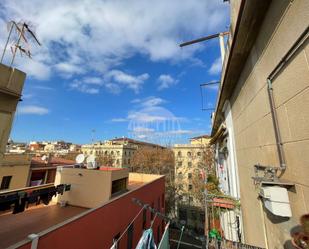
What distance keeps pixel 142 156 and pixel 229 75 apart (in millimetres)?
27164

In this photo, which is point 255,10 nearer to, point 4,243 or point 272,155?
point 272,155

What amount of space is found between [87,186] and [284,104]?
347 inches

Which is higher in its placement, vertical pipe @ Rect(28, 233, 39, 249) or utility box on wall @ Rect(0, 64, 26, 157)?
utility box on wall @ Rect(0, 64, 26, 157)

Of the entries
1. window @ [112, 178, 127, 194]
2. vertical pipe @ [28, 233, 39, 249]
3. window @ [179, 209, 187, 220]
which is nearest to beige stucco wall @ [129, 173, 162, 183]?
window @ [112, 178, 127, 194]

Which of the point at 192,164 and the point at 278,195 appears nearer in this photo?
the point at 278,195

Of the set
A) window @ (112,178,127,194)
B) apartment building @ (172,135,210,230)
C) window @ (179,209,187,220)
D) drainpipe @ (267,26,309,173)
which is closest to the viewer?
drainpipe @ (267,26,309,173)

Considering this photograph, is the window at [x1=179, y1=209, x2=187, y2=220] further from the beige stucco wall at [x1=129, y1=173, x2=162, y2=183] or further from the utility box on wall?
the utility box on wall

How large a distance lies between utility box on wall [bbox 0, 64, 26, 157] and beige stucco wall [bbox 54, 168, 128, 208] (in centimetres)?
582

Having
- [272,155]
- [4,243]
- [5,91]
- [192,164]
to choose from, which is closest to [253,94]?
[272,155]

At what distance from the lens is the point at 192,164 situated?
31375mm

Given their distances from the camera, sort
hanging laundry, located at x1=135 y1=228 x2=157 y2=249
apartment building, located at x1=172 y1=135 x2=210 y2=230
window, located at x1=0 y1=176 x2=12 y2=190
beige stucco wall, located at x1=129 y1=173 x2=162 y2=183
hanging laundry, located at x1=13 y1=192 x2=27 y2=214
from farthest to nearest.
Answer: apartment building, located at x1=172 y1=135 x2=210 y2=230 < beige stucco wall, located at x1=129 y1=173 x2=162 y2=183 < window, located at x1=0 y1=176 x2=12 y2=190 < hanging laundry, located at x1=13 y1=192 x2=27 y2=214 < hanging laundry, located at x1=135 y1=228 x2=157 y2=249

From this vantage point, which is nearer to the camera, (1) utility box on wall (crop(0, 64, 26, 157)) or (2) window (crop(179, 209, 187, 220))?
(1) utility box on wall (crop(0, 64, 26, 157))

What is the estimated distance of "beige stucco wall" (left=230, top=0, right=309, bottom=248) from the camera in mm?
1430

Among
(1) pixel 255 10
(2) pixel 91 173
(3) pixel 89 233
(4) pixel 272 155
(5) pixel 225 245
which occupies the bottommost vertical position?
(3) pixel 89 233
